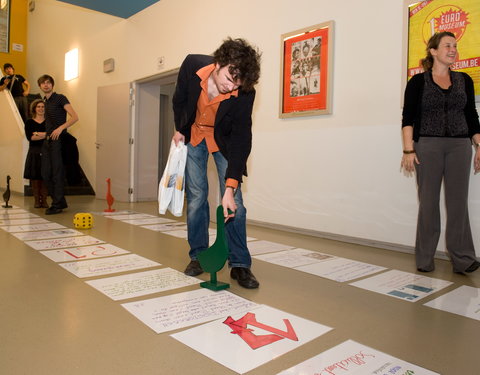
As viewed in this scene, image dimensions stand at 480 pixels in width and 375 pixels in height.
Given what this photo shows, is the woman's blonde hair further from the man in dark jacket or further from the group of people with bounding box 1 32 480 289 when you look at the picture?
the man in dark jacket

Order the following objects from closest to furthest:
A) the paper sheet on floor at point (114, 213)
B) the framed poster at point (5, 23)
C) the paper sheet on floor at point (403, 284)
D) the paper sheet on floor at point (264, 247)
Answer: the paper sheet on floor at point (403, 284) → the paper sheet on floor at point (264, 247) → the paper sheet on floor at point (114, 213) → the framed poster at point (5, 23)

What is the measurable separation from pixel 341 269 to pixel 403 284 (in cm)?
36

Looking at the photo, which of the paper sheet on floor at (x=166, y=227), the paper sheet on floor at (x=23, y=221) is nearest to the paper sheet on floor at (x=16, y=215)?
the paper sheet on floor at (x=23, y=221)

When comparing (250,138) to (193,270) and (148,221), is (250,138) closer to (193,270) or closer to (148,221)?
(193,270)

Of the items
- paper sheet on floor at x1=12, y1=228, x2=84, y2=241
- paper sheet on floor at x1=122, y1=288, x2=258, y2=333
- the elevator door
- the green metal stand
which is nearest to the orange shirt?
the green metal stand

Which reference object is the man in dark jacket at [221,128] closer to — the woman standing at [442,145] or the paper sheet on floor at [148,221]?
the woman standing at [442,145]

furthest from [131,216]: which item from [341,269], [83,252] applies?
[341,269]

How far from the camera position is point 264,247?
2.82m

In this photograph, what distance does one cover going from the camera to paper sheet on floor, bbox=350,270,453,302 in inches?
72.6

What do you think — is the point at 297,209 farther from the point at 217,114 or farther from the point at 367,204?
the point at 217,114

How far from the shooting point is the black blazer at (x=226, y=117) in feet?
5.58

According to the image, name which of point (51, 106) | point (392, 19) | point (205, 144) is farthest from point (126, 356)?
point (51, 106)

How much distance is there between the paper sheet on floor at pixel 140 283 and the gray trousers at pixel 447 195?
4.22 feet

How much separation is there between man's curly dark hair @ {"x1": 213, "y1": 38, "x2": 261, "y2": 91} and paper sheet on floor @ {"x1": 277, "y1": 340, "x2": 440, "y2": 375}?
969 mm
